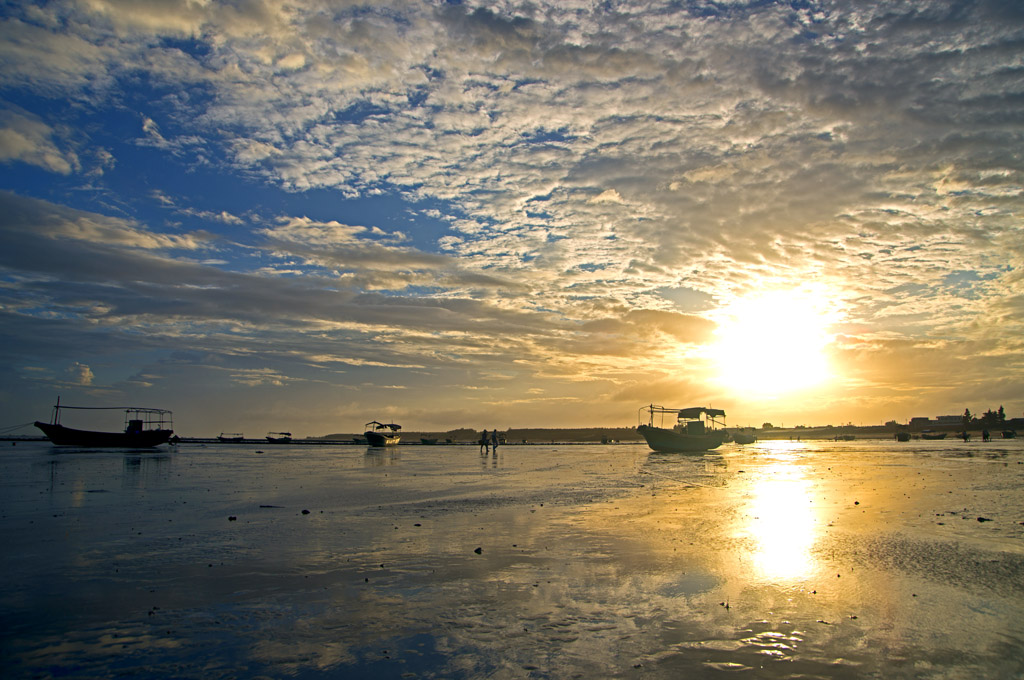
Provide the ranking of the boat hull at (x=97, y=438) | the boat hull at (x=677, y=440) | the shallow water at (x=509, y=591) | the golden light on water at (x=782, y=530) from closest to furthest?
the shallow water at (x=509, y=591)
the golden light on water at (x=782, y=530)
the boat hull at (x=677, y=440)
the boat hull at (x=97, y=438)

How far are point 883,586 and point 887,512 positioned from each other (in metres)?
11.5

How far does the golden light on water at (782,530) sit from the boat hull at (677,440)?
46.1 meters

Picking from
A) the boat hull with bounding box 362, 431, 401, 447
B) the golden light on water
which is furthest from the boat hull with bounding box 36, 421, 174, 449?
the golden light on water

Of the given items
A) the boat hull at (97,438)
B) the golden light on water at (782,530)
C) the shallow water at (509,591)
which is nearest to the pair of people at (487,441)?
the boat hull at (97,438)

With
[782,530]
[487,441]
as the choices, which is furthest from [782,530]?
[487,441]

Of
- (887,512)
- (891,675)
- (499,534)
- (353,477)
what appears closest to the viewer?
(891,675)

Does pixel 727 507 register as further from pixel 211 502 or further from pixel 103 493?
pixel 103 493

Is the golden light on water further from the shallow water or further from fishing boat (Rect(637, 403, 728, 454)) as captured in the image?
fishing boat (Rect(637, 403, 728, 454))

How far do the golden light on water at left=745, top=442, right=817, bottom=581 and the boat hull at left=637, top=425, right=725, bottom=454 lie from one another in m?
46.1

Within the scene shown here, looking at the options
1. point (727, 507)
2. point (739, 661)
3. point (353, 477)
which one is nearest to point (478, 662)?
point (739, 661)

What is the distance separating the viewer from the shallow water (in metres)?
7.78

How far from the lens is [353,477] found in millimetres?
37375

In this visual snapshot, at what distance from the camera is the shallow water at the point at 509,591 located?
7.78 m

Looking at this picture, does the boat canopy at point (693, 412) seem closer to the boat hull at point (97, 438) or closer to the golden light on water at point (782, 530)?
the golden light on water at point (782, 530)
